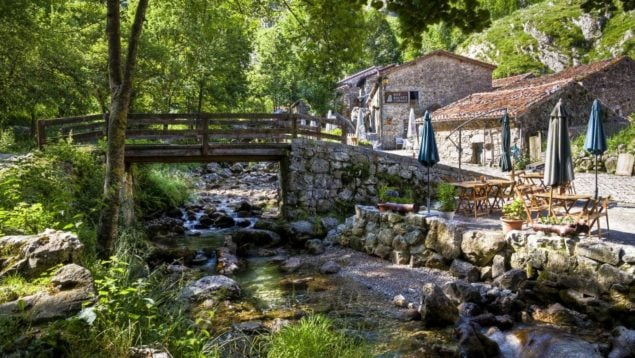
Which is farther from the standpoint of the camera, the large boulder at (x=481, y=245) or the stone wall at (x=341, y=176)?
the stone wall at (x=341, y=176)

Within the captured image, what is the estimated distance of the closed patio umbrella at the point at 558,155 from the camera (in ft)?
27.9

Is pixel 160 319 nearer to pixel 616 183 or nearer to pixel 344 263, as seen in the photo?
pixel 344 263

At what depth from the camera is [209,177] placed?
24.5 m

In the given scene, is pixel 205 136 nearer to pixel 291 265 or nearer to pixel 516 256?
pixel 291 265

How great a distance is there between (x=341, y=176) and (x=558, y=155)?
7335mm

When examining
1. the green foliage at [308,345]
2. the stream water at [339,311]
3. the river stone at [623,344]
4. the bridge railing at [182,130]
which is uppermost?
the bridge railing at [182,130]

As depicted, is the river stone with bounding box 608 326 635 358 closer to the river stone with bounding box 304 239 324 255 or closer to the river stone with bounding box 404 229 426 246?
the river stone with bounding box 404 229 426 246

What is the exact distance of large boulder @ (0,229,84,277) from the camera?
187 inches

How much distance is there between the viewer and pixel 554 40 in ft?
150

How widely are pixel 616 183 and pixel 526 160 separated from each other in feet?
16.2

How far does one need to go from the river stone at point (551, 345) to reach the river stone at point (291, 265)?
5.17 m

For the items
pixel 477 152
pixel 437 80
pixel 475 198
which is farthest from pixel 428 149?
pixel 437 80

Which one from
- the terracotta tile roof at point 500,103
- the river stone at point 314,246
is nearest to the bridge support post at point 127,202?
the river stone at point 314,246

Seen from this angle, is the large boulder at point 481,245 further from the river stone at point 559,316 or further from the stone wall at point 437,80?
the stone wall at point 437,80
